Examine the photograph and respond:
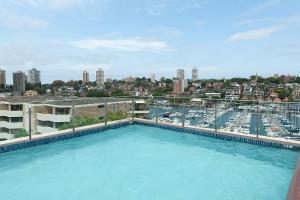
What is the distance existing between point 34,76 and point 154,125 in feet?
335

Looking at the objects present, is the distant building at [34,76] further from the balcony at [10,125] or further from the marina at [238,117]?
the marina at [238,117]

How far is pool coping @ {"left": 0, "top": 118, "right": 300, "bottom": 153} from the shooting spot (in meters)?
6.35

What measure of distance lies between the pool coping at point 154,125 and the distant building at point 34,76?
9806 cm

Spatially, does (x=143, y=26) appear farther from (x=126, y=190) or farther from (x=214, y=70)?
(x=214, y=70)

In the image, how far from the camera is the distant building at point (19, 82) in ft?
267

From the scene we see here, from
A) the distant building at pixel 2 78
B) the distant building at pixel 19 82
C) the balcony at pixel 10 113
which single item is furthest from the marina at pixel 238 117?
the distant building at pixel 2 78

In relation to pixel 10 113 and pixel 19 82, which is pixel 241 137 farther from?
pixel 19 82

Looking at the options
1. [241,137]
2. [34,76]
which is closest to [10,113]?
[241,137]

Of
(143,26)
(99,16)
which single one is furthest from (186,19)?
(99,16)

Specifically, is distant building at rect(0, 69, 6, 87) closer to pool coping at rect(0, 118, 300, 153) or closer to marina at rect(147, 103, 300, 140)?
pool coping at rect(0, 118, 300, 153)

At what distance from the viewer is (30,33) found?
17.1 m

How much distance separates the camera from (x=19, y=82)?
272 ft

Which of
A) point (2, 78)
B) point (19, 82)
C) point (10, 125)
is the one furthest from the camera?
point (2, 78)

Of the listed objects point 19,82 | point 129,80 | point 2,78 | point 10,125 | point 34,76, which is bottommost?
point 10,125
